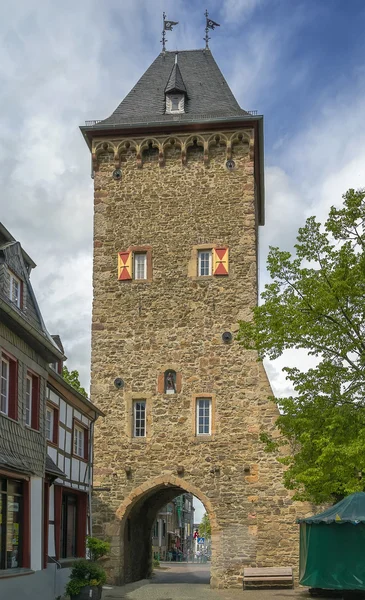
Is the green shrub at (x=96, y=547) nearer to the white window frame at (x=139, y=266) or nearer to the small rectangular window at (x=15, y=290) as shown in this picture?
the white window frame at (x=139, y=266)

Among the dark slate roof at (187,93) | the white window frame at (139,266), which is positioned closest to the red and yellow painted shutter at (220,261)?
the white window frame at (139,266)

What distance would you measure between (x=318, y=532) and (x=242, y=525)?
8706mm

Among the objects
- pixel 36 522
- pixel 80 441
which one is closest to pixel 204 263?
pixel 80 441

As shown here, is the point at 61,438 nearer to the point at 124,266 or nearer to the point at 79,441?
the point at 79,441

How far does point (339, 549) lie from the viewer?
1694 cm

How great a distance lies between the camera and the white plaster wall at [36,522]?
1684 cm

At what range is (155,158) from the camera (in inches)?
1156

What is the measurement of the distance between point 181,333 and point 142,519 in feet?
24.5

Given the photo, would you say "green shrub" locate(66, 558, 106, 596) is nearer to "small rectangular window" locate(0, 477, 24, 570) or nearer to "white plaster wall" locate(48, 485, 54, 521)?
"white plaster wall" locate(48, 485, 54, 521)

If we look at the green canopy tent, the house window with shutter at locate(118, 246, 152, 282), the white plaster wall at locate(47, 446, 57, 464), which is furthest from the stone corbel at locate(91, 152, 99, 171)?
the green canopy tent

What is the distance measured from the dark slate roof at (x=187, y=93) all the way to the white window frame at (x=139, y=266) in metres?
4.50

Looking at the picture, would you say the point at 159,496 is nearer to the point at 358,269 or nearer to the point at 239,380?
the point at 239,380

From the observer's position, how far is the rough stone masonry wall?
2600cm

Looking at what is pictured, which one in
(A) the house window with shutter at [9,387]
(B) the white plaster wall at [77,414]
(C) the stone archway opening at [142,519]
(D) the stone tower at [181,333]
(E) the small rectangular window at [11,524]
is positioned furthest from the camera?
(C) the stone archway opening at [142,519]
